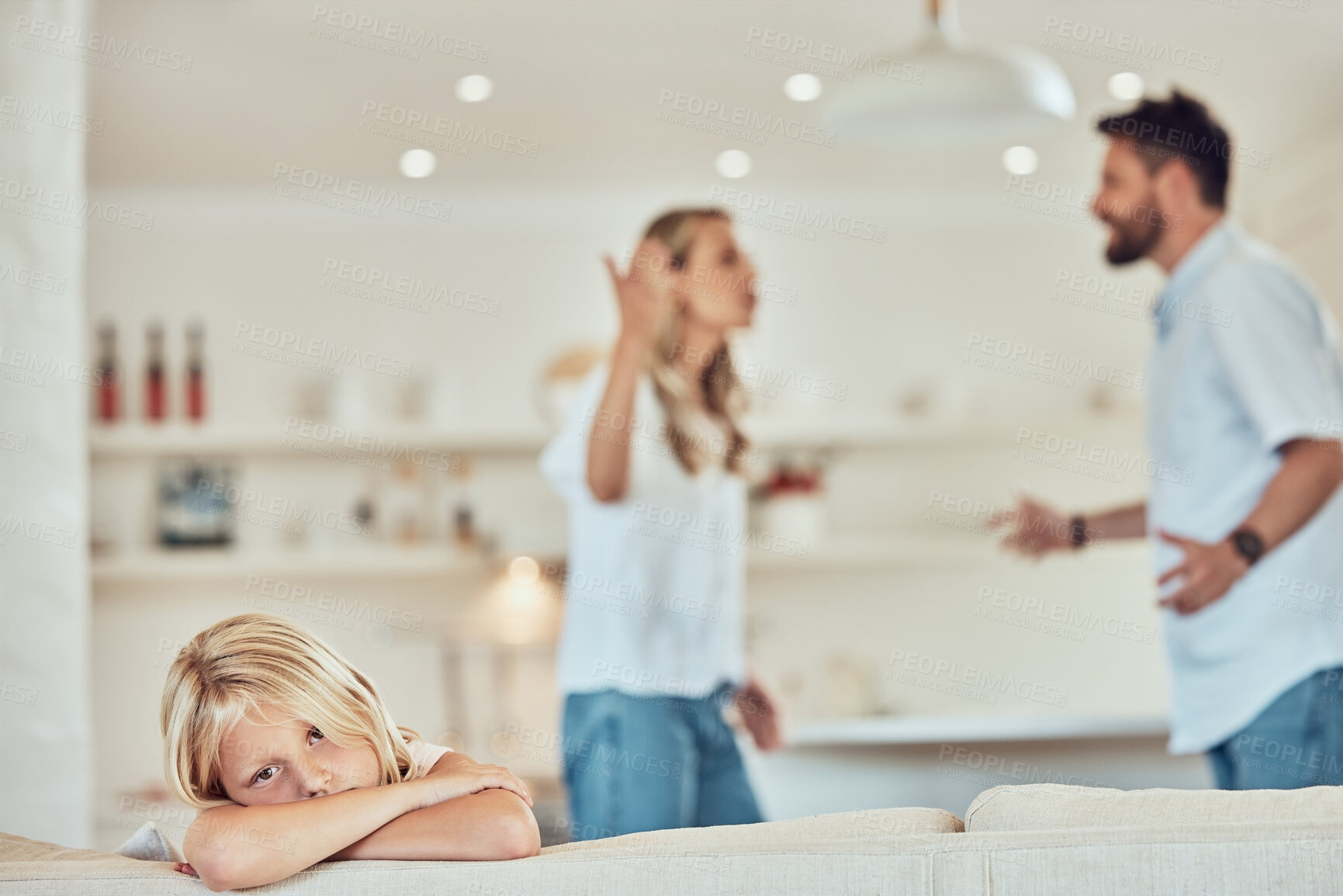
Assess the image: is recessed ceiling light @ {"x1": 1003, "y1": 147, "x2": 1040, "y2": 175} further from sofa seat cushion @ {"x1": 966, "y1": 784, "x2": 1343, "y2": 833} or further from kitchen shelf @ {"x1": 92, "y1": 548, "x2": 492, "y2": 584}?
sofa seat cushion @ {"x1": 966, "y1": 784, "x2": 1343, "y2": 833}

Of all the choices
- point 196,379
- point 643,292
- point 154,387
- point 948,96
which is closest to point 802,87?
point 948,96

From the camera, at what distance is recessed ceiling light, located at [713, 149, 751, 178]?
3903 millimetres

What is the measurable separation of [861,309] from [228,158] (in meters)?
2.10

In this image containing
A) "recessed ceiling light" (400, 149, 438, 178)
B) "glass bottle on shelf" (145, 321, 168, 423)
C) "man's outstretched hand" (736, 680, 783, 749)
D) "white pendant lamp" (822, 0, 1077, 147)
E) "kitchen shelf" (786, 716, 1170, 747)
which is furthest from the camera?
"glass bottle on shelf" (145, 321, 168, 423)

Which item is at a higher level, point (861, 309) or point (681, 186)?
point (681, 186)

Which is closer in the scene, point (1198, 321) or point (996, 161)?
point (1198, 321)

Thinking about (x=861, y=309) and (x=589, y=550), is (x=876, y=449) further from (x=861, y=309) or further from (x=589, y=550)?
(x=589, y=550)

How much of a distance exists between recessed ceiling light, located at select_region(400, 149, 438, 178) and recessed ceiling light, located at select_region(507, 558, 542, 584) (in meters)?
1.25

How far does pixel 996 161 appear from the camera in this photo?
4.09m

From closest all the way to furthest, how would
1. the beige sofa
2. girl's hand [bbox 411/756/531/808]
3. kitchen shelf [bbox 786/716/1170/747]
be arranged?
the beige sofa → girl's hand [bbox 411/756/531/808] → kitchen shelf [bbox 786/716/1170/747]

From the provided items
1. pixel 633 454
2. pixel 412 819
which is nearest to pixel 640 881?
pixel 412 819

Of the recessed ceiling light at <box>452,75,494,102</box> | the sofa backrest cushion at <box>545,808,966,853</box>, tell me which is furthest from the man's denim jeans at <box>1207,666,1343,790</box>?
the recessed ceiling light at <box>452,75,494,102</box>

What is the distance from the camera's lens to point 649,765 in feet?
6.53

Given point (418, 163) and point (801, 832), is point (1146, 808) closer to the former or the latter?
point (801, 832)
